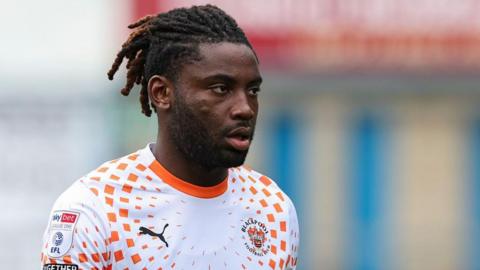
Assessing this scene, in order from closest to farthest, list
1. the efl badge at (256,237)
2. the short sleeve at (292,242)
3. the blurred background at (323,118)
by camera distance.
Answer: the efl badge at (256,237), the short sleeve at (292,242), the blurred background at (323,118)

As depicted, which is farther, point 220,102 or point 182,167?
point 182,167

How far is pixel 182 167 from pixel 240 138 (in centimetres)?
29

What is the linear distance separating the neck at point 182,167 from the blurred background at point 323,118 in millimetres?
10879

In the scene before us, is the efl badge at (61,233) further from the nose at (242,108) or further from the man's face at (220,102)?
the nose at (242,108)

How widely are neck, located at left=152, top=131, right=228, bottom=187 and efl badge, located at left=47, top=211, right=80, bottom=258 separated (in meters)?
0.42

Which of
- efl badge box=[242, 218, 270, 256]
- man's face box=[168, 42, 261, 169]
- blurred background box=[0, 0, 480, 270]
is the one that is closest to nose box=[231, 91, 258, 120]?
man's face box=[168, 42, 261, 169]

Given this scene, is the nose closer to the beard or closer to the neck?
the beard

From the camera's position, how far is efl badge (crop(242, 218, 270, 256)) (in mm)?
5906

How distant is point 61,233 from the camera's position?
5.62 metres

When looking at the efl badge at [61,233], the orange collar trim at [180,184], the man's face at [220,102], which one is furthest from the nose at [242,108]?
the efl badge at [61,233]

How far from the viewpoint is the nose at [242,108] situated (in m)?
5.64

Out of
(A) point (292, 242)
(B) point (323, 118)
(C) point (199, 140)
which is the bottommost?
(B) point (323, 118)

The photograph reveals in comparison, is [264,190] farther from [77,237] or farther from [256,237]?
[77,237]

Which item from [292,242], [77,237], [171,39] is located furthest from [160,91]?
[292,242]
